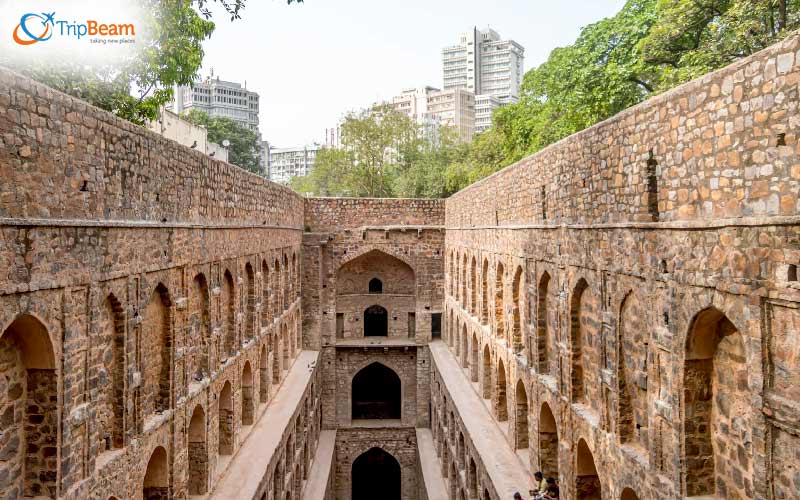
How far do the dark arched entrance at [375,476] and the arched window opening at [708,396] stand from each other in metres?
20.8

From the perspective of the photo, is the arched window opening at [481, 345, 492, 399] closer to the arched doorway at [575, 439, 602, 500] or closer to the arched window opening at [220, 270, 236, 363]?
the arched window opening at [220, 270, 236, 363]

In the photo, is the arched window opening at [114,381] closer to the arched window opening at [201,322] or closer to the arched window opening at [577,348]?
the arched window opening at [201,322]

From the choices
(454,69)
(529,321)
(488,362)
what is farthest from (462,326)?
(454,69)

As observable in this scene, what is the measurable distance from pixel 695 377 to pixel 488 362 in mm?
10599

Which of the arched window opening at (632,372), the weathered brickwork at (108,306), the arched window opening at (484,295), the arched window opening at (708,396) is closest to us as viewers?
the weathered brickwork at (108,306)

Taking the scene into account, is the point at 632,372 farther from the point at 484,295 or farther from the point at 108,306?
the point at 484,295

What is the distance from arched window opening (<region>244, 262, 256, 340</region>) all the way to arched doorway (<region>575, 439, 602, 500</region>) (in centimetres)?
788

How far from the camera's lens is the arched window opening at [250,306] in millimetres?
14461

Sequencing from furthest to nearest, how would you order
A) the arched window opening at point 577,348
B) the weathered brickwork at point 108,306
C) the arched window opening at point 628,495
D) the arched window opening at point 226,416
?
1. the arched window opening at point 226,416
2. the arched window opening at point 577,348
3. the arched window opening at point 628,495
4. the weathered brickwork at point 108,306

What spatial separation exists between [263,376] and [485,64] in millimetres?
117862

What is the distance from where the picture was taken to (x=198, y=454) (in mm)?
10664

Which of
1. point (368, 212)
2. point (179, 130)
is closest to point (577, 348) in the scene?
point (368, 212)

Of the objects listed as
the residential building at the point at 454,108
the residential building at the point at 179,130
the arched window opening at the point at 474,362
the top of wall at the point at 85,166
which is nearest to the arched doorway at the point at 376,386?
the arched window opening at the point at 474,362

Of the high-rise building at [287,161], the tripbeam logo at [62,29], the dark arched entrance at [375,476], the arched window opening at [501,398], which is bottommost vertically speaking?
the dark arched entrance at [375,476]
